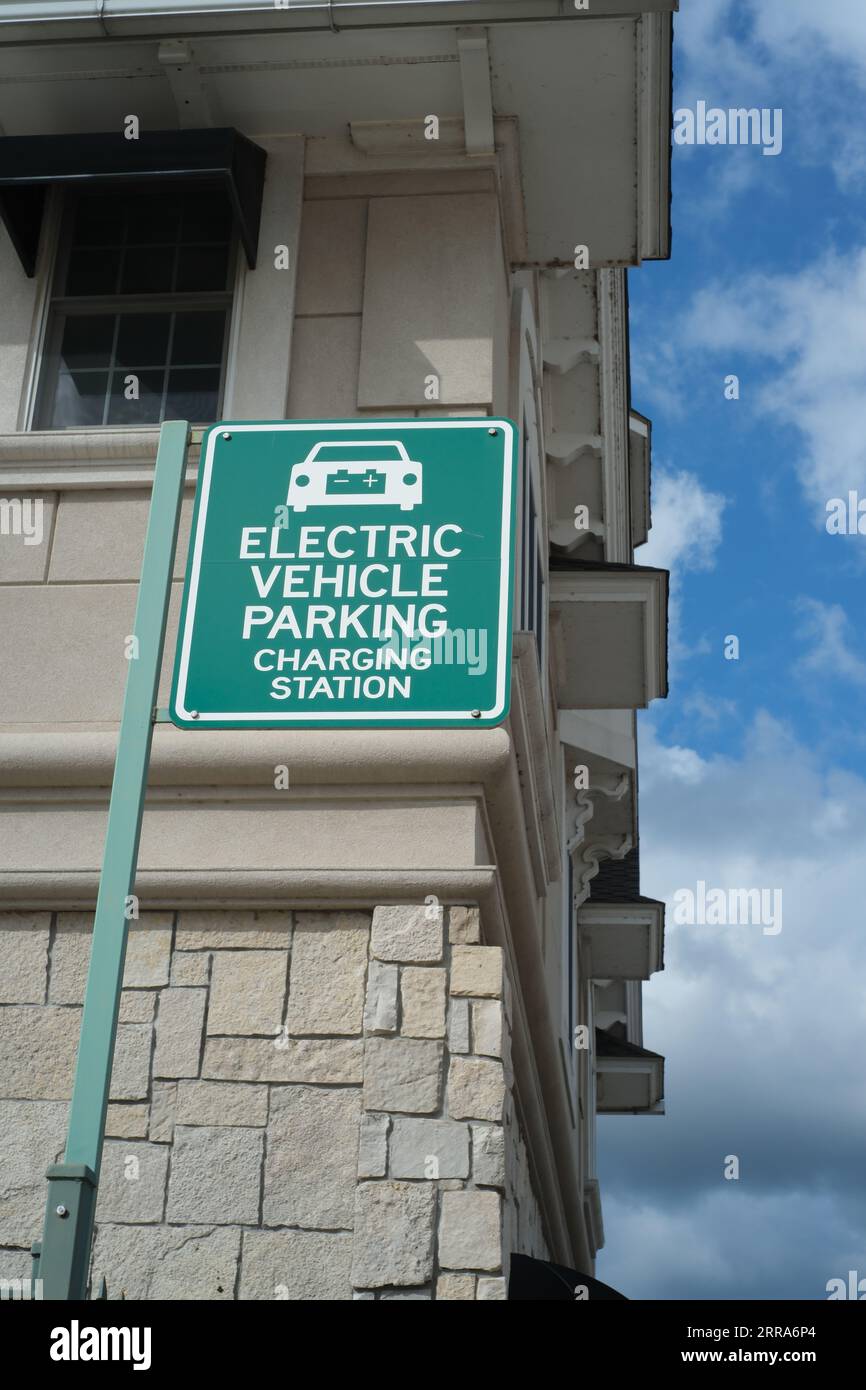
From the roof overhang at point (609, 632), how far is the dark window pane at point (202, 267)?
13.0ft

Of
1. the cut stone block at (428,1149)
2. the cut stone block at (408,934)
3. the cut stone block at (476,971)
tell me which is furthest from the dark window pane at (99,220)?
the cut stone block at (428,1149)

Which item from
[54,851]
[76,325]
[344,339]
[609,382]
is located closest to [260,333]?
[344,339]

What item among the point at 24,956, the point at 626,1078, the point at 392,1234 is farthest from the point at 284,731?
the point at 626,1078

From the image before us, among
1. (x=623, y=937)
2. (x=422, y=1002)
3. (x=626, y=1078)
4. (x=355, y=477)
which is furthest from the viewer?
(x=626, y=1078)

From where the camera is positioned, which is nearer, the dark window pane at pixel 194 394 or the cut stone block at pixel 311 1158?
the cut stone block at pixel 311 1158

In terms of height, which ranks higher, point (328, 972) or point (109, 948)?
point (328, 972)

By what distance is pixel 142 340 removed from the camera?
781 centimetres

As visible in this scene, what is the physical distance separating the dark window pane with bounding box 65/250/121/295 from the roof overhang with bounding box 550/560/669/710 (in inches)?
169

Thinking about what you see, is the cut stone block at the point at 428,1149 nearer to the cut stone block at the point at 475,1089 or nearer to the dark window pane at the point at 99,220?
the cut stone block at the point at 475,1089

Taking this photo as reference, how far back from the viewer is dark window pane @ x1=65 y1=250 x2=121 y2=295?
25.9ft

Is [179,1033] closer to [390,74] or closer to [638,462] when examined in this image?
[390,74]

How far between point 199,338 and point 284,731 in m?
2.56

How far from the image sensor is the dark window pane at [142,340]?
25.5ft

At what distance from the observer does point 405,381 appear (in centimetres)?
730
